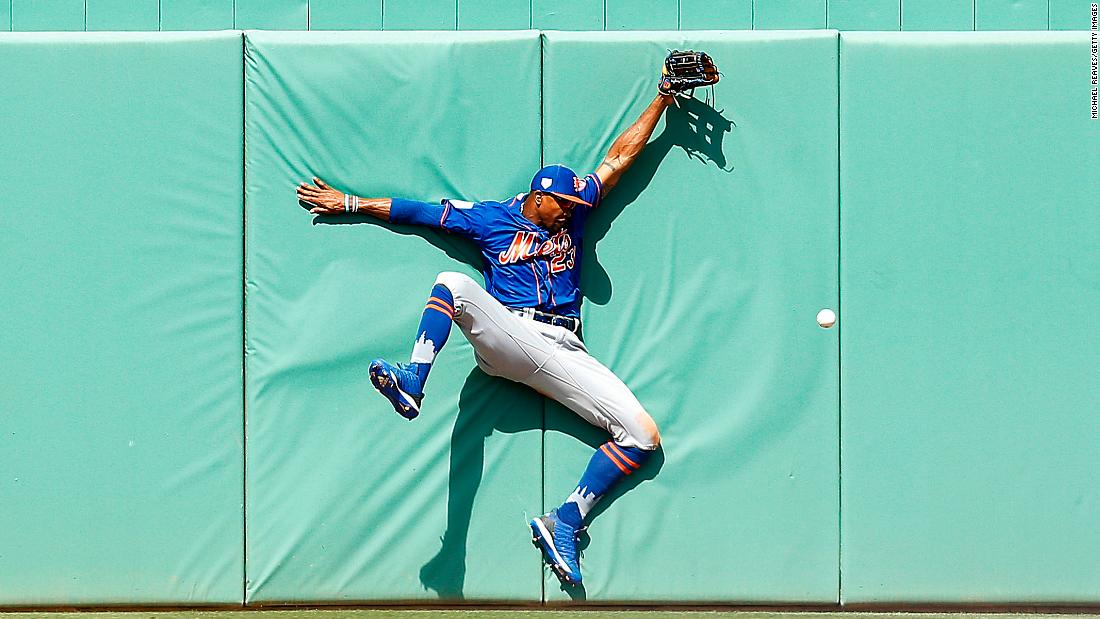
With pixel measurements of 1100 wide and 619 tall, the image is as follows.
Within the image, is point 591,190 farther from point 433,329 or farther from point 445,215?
Answer: point 433,329

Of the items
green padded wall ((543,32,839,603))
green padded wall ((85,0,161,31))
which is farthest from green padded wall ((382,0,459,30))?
green padded wall ((85,0,161,31))

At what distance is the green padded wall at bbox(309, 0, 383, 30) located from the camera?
548 centimetres

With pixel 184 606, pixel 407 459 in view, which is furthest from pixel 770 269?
pixel 184 606

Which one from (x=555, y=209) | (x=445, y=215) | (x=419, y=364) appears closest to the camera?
(x=419, y=364)

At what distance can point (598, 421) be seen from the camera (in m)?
5.25

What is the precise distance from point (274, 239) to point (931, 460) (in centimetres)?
297

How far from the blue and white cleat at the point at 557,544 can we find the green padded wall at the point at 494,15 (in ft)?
7.02

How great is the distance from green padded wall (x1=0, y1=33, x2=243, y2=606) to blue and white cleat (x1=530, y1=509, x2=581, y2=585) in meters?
1.28

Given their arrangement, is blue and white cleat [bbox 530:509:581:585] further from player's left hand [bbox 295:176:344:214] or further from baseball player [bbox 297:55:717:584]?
player's left hand [bbox 295:176:344:214]

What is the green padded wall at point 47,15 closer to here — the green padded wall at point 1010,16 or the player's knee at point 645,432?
the player's knee at point 645,432

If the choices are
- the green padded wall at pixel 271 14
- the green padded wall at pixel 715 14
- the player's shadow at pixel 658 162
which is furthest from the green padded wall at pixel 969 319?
the green padded wall at pixel 271 14

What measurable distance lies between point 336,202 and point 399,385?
102 centimetres

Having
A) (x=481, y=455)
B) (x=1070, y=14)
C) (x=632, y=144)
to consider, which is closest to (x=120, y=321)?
(x=481, y=455)

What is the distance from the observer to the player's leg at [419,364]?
4.64 meters
